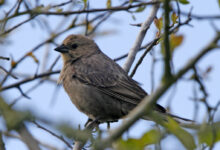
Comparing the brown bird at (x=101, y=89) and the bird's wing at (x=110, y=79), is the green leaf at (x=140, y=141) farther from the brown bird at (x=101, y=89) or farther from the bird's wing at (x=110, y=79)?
the bird's wing at (x=110, y=79)

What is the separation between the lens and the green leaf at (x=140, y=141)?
7.26 ft

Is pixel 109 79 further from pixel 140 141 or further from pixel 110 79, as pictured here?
pixel 140 141

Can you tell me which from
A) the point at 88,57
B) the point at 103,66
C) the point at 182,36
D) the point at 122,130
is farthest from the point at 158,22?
the point at 122,130

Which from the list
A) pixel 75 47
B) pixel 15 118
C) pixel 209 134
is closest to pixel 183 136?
pixel 209 134

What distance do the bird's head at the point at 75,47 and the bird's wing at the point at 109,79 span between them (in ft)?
1.24

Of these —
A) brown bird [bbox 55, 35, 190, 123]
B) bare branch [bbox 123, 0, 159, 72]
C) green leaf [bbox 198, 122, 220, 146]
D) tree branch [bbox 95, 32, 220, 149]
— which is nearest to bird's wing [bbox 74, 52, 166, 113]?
brown bird [bbox 55, 35, 190, 123]

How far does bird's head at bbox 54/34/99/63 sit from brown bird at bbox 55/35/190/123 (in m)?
0.30

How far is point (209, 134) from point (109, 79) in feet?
13.5

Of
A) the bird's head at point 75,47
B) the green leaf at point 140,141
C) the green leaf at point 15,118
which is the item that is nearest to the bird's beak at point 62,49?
the bird's head at point 75,47

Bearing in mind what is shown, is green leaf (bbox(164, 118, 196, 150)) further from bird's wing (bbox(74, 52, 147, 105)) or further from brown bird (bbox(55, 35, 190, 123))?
bird's wing (bbox(74, 52, 147, 105))

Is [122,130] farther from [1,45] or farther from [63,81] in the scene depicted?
[63,81]

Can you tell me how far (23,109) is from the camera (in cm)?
172

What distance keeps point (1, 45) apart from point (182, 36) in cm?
248

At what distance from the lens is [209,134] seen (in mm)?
2311
